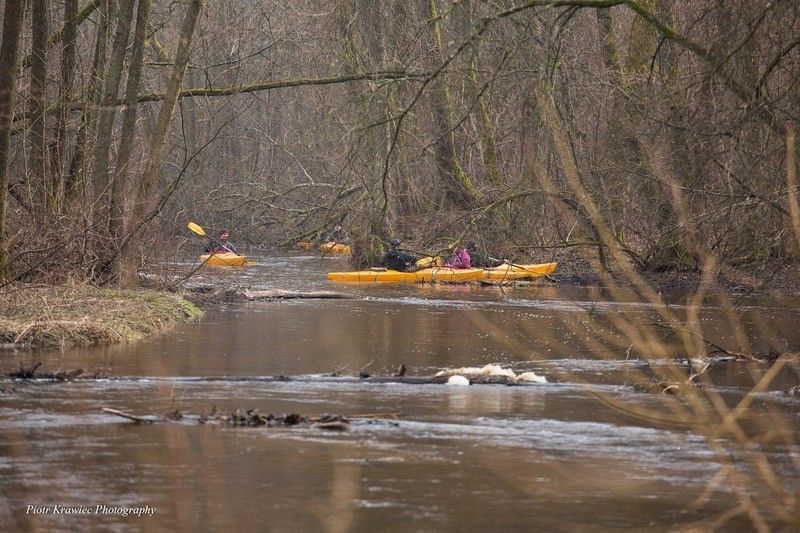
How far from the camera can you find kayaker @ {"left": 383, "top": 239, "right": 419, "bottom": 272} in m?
30.6

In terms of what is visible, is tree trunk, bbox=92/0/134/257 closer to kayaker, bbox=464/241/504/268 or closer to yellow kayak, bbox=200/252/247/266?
kayaker, bbox=464/241/504/268

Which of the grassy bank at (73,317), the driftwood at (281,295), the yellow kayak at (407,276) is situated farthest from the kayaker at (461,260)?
the grassy bank at (73,317)

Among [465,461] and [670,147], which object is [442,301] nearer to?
[670,147]

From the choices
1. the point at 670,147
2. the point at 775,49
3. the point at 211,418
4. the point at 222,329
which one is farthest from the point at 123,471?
the point at 670,147

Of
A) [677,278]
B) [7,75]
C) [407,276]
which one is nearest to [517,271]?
[407,276]

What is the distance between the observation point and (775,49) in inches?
533

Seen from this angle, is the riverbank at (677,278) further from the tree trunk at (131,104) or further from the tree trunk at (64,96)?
the tree trunk at (64,96)

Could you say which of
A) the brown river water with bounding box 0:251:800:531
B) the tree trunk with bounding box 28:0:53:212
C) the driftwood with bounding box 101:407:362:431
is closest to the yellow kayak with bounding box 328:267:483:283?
the tree trunk with bounding box 28:0:53:212

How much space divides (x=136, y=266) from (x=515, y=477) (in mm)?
12775

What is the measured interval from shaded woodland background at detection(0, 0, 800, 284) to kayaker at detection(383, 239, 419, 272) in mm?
615

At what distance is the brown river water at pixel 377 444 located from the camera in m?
8.37

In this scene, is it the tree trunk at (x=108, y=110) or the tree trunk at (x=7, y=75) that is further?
the tree trunk at (x=108, y=110)

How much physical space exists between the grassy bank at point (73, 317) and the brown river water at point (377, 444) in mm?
494

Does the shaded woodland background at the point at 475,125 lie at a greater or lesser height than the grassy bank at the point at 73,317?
greater
